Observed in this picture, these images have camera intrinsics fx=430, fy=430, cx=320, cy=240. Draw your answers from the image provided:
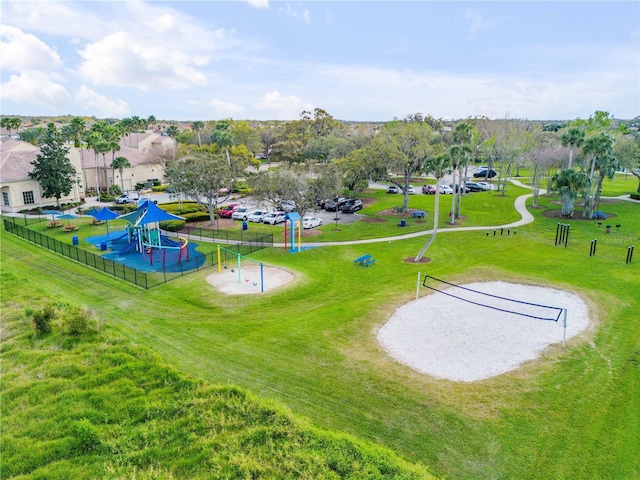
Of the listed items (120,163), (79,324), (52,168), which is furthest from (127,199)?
(79,324)

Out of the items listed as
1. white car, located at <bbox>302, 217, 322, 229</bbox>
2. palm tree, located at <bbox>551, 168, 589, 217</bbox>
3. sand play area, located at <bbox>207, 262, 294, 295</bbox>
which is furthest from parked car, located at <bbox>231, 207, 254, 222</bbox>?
palm tree, located at <bbox>551, 168, 589, 217</bbox>

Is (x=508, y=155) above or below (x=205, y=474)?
above

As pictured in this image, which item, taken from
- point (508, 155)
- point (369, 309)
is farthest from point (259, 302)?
point (508, 155)

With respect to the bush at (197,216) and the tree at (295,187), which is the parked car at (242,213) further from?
the tree at (295,187)

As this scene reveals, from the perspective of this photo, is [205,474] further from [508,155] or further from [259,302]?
[508,155]

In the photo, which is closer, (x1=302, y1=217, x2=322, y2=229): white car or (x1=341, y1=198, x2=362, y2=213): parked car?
(x1=302, y1=217, x2=322, y2=229): white car

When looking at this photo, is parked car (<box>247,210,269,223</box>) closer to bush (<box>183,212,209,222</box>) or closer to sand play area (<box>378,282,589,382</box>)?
bush (<box>183,212,209,222</box>)
